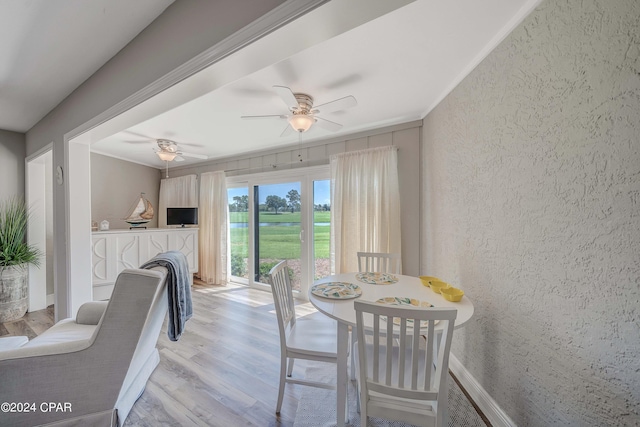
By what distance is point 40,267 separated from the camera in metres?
3.34

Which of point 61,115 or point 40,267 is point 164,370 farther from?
point 40,267

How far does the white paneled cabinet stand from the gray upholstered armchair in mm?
2625

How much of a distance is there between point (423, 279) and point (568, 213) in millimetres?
991

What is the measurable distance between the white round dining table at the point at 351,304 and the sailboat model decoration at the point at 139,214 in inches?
148

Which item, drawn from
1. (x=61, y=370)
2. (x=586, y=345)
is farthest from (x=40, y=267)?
(x=586, y=345)

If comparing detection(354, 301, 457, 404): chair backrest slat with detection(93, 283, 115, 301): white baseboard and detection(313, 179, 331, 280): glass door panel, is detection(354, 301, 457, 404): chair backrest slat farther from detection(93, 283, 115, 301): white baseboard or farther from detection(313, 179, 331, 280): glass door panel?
detection(93, 283, 115, 301): white baseboard

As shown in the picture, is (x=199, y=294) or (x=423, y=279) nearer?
(x=423, y=279)

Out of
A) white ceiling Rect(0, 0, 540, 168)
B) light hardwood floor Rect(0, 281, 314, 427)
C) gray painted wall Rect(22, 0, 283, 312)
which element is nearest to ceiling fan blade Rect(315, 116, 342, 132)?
white ceiling Rect(0, 0, 540, 168)

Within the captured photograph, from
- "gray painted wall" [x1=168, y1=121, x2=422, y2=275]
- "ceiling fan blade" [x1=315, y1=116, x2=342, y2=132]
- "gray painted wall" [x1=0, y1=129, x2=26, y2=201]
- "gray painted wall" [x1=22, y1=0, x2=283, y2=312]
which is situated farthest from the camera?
"gray painted wall" [x1=0, y1=129, x2=26, y2=201]

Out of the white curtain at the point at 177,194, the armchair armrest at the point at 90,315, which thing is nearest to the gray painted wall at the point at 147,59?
the armchair armrest at the point at 90,315

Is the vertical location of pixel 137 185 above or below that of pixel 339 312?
above

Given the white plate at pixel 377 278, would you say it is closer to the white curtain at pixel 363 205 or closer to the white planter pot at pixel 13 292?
the white curtain at pixel 363 205

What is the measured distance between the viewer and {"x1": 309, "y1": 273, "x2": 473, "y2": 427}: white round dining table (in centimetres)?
130

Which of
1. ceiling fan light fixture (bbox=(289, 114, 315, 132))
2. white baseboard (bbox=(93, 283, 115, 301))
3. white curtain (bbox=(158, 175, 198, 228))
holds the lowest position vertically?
white baseboard (bbox=(93, 283, 115, 301))
